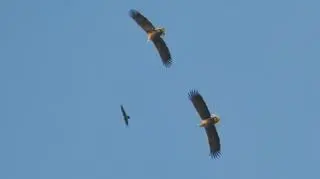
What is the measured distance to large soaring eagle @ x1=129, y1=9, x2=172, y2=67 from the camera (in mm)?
71562

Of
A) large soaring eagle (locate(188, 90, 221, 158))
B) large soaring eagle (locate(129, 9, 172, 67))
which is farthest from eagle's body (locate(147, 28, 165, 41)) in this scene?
large soaring eagle (locate(188, 90, 221, 158))

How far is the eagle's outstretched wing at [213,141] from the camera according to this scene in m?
70.2

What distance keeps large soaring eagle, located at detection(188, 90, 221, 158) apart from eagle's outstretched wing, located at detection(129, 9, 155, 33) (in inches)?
221

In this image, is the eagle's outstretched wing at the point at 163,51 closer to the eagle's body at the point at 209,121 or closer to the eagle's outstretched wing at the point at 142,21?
the eagle's outstretched wing at the point at 142,21

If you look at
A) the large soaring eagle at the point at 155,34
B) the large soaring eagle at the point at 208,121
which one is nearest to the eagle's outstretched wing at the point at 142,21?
the large soaring eagle at the point at 155,34

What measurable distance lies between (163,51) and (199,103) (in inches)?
203

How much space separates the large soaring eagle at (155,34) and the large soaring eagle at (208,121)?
430 cm

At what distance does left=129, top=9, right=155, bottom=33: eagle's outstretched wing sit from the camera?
71.5 metres

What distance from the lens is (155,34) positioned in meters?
71.8

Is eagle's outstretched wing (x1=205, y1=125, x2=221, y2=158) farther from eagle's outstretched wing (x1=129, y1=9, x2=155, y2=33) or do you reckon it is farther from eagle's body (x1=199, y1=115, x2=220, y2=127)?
eagle's outstretched wing (x1=129, y1=9, x2=155, y2=33)

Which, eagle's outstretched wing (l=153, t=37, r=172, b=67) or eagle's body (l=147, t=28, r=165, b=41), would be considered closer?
eagle's body (l=147, t=28, r=165, b=41)

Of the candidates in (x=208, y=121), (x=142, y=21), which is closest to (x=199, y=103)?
(x=208, y=121)

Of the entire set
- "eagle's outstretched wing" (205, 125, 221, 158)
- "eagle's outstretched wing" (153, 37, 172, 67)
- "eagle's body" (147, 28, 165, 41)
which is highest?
"eagle's body" (147, 28, 165, 41)

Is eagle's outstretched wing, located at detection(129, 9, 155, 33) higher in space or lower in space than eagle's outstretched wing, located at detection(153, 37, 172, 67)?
higher
